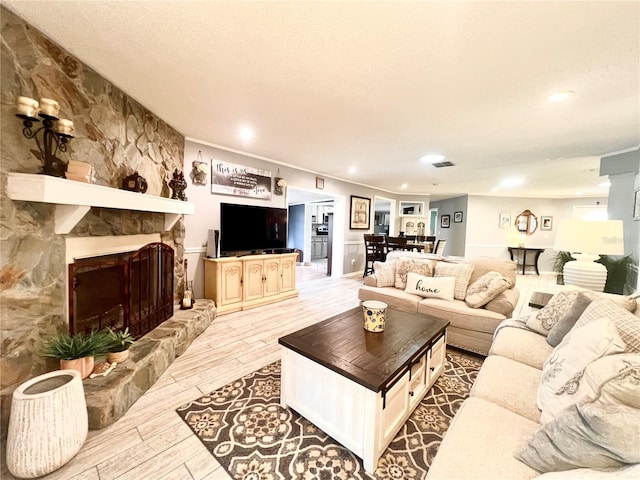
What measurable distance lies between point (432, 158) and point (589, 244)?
7.17 ft

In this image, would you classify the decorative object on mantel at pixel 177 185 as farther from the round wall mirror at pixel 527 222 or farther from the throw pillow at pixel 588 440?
the round wall mirror at pixel 527 222

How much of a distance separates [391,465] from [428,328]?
36.3 inches

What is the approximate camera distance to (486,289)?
2.61m

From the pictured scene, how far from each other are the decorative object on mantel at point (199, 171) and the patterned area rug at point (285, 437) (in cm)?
261

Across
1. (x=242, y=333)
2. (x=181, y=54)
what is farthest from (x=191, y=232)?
(x=181, y=54)

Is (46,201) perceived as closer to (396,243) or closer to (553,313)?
(553,313)

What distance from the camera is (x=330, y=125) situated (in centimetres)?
280

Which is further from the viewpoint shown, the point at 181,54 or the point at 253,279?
the point at 253,279

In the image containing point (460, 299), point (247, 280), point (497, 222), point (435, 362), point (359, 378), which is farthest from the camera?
point (497, 222)

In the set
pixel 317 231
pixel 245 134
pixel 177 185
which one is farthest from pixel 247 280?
pixel 317 231

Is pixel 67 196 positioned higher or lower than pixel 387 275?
higher

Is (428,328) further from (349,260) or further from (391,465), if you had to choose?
(349,260)

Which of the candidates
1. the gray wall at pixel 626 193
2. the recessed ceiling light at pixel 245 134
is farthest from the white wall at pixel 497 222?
the recessed ceiling light at pixel 245 134

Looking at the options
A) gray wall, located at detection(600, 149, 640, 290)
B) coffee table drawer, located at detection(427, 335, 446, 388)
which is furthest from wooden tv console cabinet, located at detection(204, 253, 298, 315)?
gray wall, located at detection(600, 149, 640, 290)
